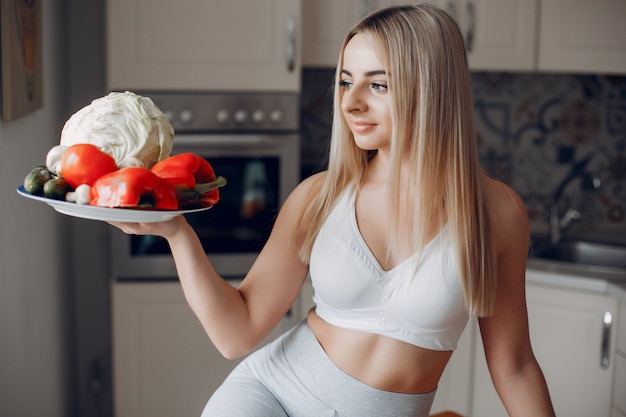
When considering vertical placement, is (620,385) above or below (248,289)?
below

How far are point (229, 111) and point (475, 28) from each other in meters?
0.91

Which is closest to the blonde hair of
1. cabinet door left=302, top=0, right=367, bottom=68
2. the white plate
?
the white plate

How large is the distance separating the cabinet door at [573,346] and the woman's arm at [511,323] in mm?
1083

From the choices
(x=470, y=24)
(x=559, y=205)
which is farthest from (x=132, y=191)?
(x=559, y=205)

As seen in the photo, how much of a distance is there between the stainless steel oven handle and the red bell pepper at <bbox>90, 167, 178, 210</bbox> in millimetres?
1450

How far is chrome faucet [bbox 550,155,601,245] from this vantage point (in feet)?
9.93

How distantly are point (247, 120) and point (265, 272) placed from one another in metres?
1.20

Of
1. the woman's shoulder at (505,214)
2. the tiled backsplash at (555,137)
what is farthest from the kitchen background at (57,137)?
the woman's shoulder at (505,214)

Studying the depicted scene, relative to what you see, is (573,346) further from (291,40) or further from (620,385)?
(291,40)

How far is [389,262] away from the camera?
1469 millimetres

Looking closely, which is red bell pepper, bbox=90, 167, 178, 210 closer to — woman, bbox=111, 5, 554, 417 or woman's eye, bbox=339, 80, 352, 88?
woman, bbox=111, 5, 554, 417

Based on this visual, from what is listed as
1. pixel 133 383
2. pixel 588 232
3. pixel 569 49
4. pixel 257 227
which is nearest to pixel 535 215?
pixel 588 232

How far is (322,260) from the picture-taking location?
4.83 feet

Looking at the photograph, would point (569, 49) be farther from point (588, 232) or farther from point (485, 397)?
point (485, 397)
